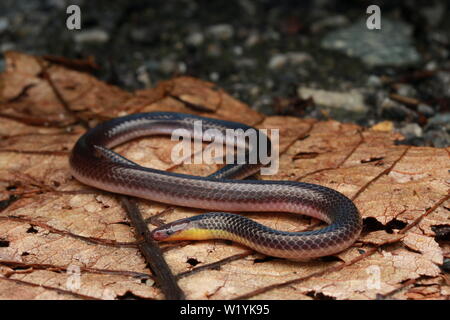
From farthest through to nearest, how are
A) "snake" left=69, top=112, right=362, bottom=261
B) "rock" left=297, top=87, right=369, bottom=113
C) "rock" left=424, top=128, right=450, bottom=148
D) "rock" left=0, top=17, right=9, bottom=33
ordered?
"rock" left=0, top=17, right=9, bottom=33
"rock" left=297, top=87, right=369, bottom=113
"rock" left=424, top=128, right=450, bottom=148
"snake" left=69, top=112, right=362, bottom=261

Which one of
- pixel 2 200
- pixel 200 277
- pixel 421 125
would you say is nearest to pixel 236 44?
pixel 421 125

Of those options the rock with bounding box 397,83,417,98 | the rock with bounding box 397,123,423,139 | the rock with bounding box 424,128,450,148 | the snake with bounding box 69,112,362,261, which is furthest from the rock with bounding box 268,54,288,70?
the rock with bounding box 424,128,450,148

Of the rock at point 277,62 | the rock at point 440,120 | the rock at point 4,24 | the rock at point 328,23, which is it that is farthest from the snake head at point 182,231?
the rock at point 4,24

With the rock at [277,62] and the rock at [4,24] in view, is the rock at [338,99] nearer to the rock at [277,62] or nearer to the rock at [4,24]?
the rock at [277,62]

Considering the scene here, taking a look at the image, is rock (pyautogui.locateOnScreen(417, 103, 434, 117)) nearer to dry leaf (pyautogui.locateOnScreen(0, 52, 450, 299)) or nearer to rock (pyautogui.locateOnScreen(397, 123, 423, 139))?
rock (pyautogui.locateOnScreen(397, 123, 423, 139))

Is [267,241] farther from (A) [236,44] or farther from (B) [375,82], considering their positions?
(A) [236,44]

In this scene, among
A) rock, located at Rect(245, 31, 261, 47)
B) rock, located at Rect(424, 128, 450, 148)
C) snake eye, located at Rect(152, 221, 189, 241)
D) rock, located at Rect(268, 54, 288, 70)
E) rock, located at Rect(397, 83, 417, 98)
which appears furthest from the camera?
rock, located at Rect(245, 31, 261, 47)

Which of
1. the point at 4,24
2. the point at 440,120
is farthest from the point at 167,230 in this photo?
the point at 4,24
